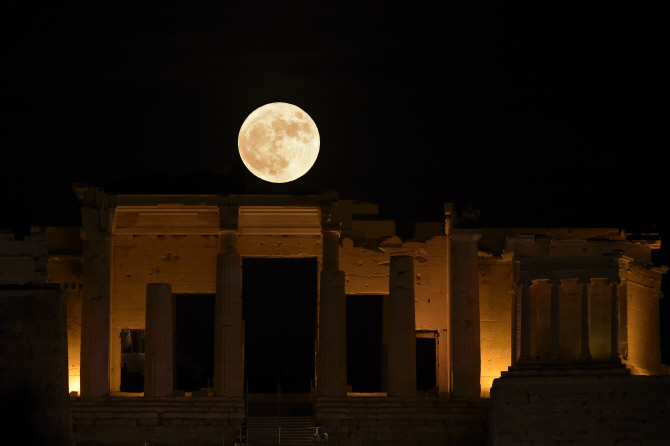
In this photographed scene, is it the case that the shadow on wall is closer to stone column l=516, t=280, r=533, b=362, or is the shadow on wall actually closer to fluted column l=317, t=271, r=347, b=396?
fluted column l=317, t=271, r=347, b=396

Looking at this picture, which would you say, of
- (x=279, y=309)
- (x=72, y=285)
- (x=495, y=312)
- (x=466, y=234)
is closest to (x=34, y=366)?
(x=72, y=285)

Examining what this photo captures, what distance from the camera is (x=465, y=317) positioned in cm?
4619

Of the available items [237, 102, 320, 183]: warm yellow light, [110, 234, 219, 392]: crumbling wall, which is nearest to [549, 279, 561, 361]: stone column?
[237, 102, 320, 183]: warm yellow light

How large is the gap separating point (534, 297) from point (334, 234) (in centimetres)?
668

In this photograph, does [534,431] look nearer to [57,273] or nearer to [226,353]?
[226,353]

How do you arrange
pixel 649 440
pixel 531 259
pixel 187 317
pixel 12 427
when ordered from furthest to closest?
1. pixel 187 317
2. pixel 531 259
3. pixel 649 440
4. pixel 12 427

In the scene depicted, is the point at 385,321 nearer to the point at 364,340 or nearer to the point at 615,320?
the point at 615,320

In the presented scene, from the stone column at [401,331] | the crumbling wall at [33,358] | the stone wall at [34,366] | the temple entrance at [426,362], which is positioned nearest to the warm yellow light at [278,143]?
the stone column at [401,331]

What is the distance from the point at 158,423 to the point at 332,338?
19.6 ft

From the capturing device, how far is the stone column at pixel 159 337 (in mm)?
46250

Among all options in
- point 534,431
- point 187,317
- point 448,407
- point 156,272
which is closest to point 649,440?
point 534,431

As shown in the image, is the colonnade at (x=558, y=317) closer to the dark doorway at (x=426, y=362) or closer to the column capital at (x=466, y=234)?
the column capital at (x=466, y=234)

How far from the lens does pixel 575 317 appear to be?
4619 centimetres

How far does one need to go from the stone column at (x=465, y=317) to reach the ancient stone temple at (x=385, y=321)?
0.04 meters
